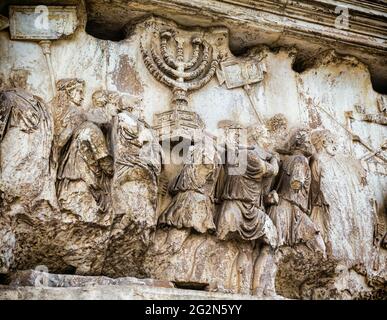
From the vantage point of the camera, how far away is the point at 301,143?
25.1 ft

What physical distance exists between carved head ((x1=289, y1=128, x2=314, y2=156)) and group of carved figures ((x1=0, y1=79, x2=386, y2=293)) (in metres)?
0.02

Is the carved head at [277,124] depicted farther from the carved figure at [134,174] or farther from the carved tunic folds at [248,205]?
the carved figure at [134,174]

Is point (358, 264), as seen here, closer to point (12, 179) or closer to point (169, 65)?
point (169, 65)

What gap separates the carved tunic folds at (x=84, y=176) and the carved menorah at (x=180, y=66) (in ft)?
3.21

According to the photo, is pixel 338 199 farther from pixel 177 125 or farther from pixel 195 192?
pixel 177 125

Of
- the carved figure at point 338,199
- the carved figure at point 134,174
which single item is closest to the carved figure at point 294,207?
the carved figure at point 338,199

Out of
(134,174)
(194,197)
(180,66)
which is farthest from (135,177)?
(180,66)

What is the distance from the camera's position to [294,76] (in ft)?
26.7

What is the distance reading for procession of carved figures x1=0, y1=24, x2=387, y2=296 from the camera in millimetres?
6414

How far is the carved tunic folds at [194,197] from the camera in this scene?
6.81m

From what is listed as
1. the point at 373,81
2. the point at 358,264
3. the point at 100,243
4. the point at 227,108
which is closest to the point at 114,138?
the point at 100,243

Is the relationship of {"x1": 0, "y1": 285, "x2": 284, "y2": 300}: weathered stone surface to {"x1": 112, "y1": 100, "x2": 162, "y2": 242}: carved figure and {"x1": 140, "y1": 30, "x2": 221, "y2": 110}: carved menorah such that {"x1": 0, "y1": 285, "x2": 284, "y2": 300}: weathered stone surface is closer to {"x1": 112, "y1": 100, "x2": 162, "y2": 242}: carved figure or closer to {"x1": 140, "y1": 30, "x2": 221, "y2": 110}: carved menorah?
{"x1": 112, "y1": 100, "x2": 162, "y2": 242}: carved figure

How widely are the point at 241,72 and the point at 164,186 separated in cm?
152
